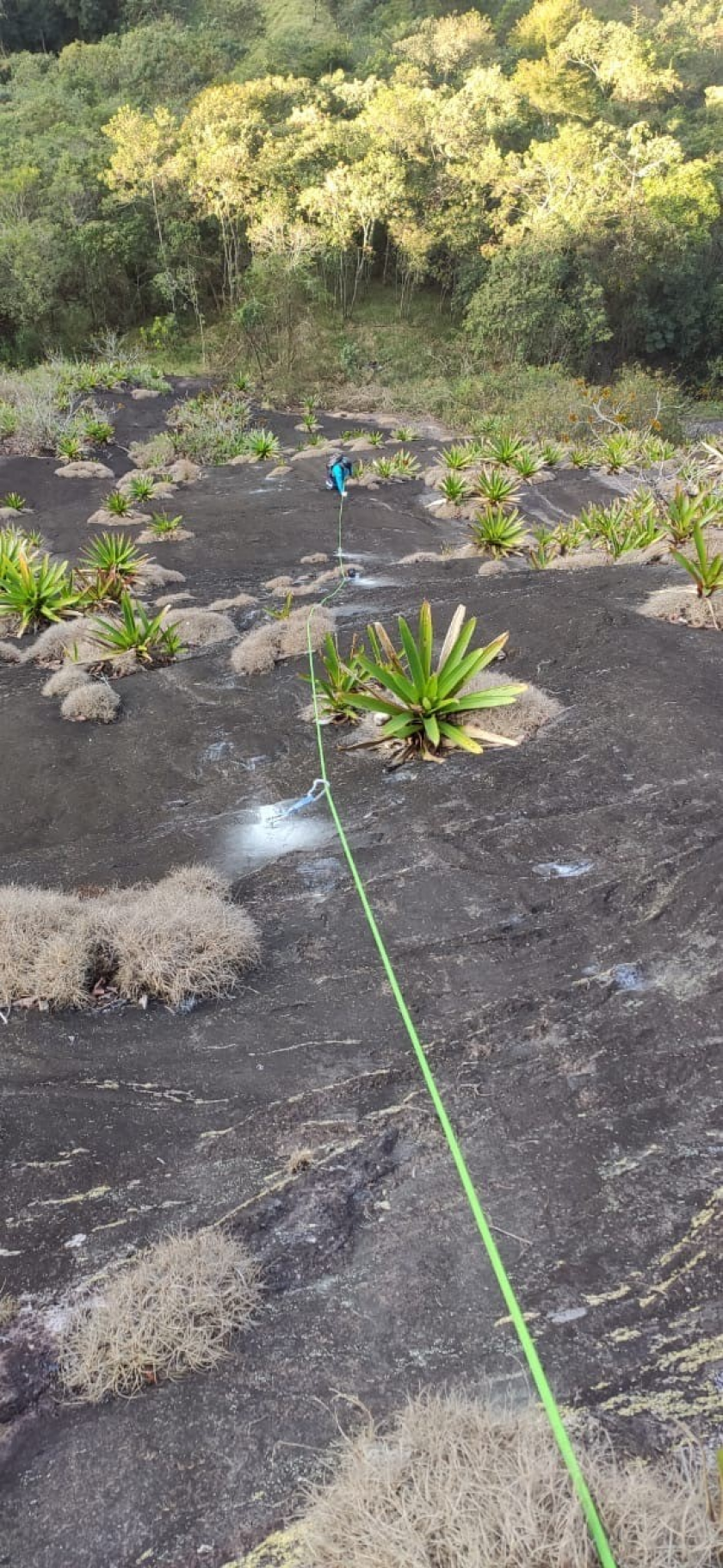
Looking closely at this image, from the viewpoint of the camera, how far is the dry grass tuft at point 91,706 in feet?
28.6

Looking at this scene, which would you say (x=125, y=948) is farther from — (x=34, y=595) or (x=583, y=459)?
(x=583, y=459)

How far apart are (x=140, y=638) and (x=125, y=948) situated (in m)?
6.44

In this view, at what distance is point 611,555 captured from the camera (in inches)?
465

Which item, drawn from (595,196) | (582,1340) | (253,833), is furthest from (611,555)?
(595,196)

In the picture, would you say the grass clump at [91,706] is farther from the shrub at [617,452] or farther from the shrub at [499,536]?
the shrub at [617,452]

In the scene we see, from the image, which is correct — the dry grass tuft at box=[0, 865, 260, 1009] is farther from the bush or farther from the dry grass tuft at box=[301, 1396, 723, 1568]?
the bush

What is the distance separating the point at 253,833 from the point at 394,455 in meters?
20.2

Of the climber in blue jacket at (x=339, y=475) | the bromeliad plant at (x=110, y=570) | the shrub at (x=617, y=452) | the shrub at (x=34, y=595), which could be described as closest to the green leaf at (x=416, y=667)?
the shrub at (x=34, y=595)

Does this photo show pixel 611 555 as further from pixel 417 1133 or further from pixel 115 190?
pixel 115 190

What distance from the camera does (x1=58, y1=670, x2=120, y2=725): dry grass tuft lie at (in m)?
8.70

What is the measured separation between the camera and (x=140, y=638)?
10094 millimetres

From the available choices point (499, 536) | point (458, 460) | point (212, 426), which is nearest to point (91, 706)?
point (499, 536)

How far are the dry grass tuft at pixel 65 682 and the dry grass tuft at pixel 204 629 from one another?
1601 millimetres

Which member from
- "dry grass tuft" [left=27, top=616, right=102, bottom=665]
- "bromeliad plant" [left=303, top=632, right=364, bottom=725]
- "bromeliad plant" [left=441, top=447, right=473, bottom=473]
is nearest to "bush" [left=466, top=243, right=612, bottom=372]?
"bromeliad plant" [left=441, top=447, right=473, bottom=473]
